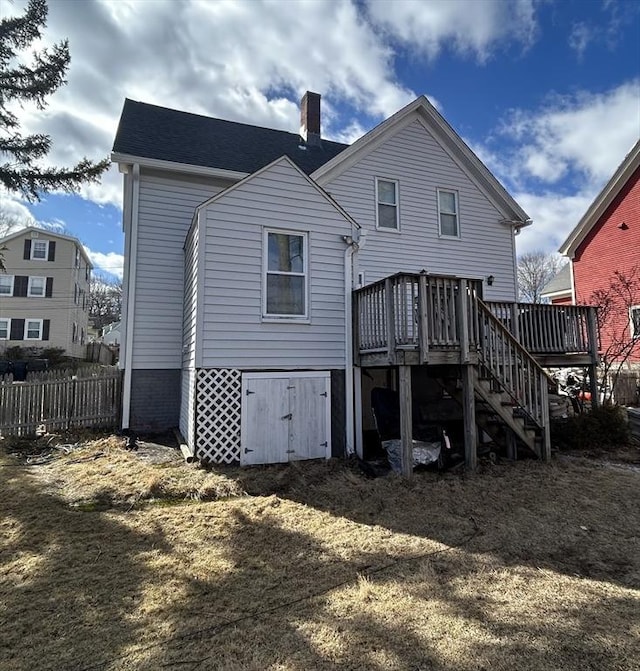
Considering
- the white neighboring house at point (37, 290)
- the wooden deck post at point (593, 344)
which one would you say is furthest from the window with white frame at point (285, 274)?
the white neighboring house at point (37, 290)

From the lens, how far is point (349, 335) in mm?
8156

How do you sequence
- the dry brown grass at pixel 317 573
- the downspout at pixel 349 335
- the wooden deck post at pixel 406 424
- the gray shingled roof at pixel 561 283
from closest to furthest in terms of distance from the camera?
1. the dry brown grass at pixel 317 573
2. the wooden deck post at pixel 406 424
3. the downspout at pixel 349 335
4. the gray shingled roof at pixel 561 283

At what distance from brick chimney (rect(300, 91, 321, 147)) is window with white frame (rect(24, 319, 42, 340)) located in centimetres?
2391

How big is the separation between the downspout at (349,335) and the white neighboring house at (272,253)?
Answer: 0.03m

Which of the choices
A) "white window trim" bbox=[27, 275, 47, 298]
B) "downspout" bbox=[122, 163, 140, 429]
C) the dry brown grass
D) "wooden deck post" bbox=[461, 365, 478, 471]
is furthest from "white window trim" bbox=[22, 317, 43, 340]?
"wooden deck post" bbox=[461, 365, 478, 471]

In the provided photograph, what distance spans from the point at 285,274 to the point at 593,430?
7165 millimetres

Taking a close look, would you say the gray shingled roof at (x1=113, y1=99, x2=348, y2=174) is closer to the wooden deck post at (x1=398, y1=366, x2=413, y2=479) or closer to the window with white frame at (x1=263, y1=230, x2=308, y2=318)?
the window with white frame at (x1=263, y1=230, x2=308, y2=318)

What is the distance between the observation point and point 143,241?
961cm

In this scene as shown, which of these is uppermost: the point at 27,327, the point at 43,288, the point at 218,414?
the point at 43,288

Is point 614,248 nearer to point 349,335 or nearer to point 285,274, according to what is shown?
point 349,335

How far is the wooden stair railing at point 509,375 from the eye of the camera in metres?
7.28

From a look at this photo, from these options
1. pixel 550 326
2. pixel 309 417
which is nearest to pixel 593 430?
pixel 550 326

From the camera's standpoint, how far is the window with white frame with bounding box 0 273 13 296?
2767 centimetres

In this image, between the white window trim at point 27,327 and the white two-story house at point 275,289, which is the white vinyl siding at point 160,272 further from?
the white window trim at point 27,327
